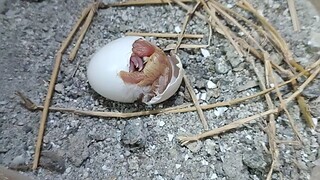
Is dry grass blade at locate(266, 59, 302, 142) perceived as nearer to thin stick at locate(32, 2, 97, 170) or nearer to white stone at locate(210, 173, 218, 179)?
white stone at locate(210, 173, 218, 179)

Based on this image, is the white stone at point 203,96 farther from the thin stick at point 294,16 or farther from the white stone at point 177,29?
the thin stick at point 294,16

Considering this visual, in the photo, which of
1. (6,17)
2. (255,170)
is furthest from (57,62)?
(255,170)

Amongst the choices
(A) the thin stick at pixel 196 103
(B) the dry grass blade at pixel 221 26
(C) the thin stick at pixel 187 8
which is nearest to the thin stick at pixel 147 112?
(A) the thin stick at pixel 196 103

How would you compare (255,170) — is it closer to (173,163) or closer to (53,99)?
Answer: (173,163)

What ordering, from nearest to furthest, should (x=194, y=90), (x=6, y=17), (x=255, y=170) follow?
(x=255, y=170), (x=194, y=90), (x=6, y=17)

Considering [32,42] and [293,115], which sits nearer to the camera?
[293,115]

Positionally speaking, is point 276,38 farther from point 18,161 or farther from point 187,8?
point 18,161

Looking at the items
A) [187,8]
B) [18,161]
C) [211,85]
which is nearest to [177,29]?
[187,8]
